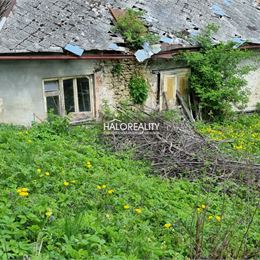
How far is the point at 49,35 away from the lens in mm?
8500

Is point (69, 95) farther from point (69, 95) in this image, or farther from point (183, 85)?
point (183, 85)

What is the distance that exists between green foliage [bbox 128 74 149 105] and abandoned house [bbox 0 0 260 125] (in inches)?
6.8

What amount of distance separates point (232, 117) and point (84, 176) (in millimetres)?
7422

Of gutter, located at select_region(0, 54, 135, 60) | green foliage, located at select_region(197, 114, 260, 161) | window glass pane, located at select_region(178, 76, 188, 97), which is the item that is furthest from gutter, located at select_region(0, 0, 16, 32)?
green foliage, located at select_region(197, 114, 260, 161)

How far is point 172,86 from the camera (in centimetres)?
1065

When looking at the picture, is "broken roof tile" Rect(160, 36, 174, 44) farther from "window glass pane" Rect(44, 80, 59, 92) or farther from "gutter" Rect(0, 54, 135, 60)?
"window glass pane" Rect(44, 80, 59, 92)

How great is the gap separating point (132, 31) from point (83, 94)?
2.22 metres

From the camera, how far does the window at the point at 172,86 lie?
10.4 metres

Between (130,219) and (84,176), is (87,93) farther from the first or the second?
(130,219)

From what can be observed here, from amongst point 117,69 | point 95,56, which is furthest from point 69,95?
point 117,69

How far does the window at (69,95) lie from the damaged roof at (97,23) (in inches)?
35.0

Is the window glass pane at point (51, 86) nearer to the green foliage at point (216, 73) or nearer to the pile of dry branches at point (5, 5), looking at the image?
the pile of dry branches at point (5, 5)

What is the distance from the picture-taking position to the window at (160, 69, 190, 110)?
10438 mm

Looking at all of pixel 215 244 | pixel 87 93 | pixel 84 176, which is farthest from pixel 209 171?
pixel 87 93
